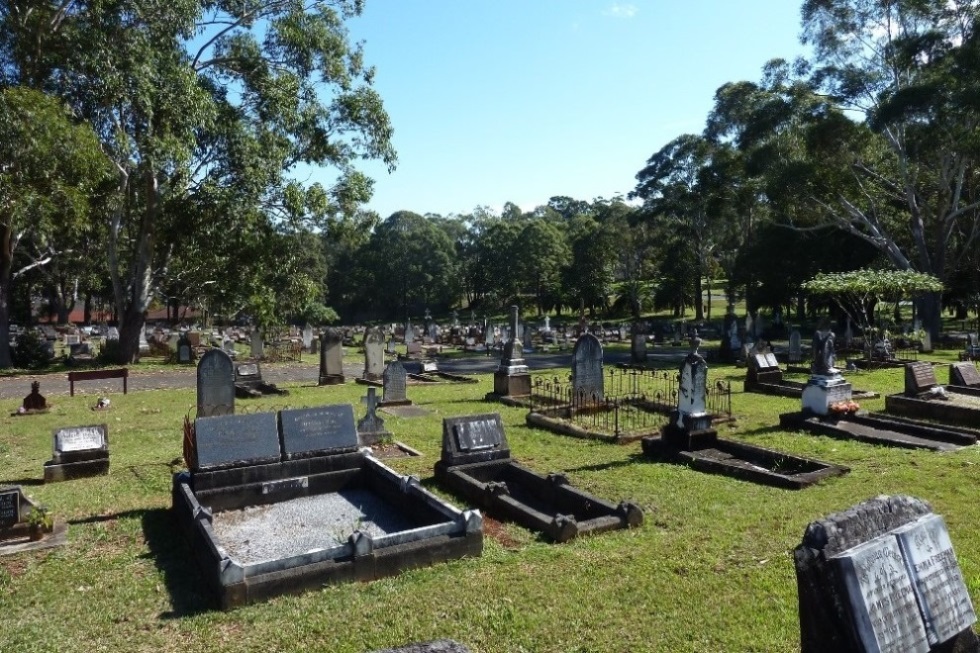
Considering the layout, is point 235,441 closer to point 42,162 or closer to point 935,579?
point 935,579

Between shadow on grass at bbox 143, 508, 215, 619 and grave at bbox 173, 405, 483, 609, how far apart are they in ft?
0.35

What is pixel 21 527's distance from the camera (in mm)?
7496

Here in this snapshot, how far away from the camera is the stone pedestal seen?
12852mm

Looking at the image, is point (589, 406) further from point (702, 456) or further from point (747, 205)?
point (747, 205)

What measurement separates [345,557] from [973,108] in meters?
27.7

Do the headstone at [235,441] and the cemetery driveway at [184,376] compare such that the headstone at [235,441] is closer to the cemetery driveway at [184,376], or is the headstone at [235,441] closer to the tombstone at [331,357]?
the tombstone at [331,357]

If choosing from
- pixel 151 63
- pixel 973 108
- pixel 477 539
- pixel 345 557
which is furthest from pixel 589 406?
pixel 973 108

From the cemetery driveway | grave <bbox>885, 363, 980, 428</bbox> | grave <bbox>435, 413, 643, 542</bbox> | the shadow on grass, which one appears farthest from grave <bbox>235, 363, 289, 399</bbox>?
grave <bbox>885, 363, 980, 428</bbox>

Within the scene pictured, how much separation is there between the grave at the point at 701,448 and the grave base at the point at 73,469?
8.29 m

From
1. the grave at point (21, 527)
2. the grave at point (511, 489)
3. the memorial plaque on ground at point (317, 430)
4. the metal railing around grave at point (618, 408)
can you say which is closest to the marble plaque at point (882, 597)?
the grave at point (511, 489)

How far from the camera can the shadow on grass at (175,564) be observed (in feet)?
19.6

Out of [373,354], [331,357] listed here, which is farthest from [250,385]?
[373,354]

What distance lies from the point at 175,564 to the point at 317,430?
2.74 meters

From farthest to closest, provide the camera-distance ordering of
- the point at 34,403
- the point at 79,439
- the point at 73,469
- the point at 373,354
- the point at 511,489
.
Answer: the point at 373,354 → the point at 34,403 → the point at 79,439 → the point at 73,469 → the point at 511,489
